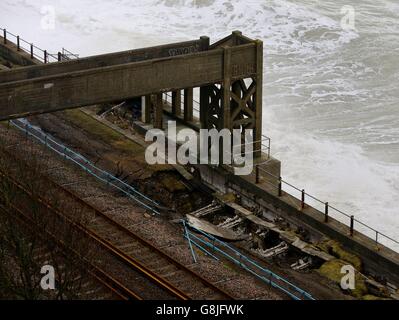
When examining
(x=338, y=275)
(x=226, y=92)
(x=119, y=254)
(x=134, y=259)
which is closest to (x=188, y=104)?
(x=226, y=92)

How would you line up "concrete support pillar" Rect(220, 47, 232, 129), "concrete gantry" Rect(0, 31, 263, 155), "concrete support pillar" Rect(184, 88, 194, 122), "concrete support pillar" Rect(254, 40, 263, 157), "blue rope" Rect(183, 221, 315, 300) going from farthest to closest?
"concrete support pillar" Rect(184, 88, 194, 122) < "concrete support pillar" Rect(254, 40, 263, 157) < "concrete support pillar" Rect(220, 47, 232, 129) < "concrete gantry" Rect(0, 31, 263, 155) < "blue rope" Rect(183, 221, 315, 300)

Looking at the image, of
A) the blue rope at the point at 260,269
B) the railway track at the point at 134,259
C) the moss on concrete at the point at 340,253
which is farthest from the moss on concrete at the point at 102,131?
the moss on concrete at the point at 340,253

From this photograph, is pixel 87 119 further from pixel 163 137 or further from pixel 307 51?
pixel 307 51

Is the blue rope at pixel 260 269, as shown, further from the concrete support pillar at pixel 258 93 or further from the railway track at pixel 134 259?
the concrete support pillar at pixel 258 93

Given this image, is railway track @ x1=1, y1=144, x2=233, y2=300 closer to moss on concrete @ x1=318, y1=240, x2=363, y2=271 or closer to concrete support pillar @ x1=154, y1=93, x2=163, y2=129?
moss on concrete @ x1=318, y1=240, x2=363, y2=271

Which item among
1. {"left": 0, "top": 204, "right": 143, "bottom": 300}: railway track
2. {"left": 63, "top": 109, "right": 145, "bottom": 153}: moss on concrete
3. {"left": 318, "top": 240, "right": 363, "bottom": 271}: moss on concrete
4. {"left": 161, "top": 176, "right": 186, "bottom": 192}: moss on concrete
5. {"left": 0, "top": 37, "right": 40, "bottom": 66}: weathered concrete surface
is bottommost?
{"left": 0, "top": 204, "right": 143, "bottom": 300}: railway track

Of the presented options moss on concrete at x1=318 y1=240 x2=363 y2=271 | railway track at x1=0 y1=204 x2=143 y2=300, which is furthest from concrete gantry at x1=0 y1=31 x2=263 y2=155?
moss on concrete at x1=318 y1=240 x2=363 y2=271
